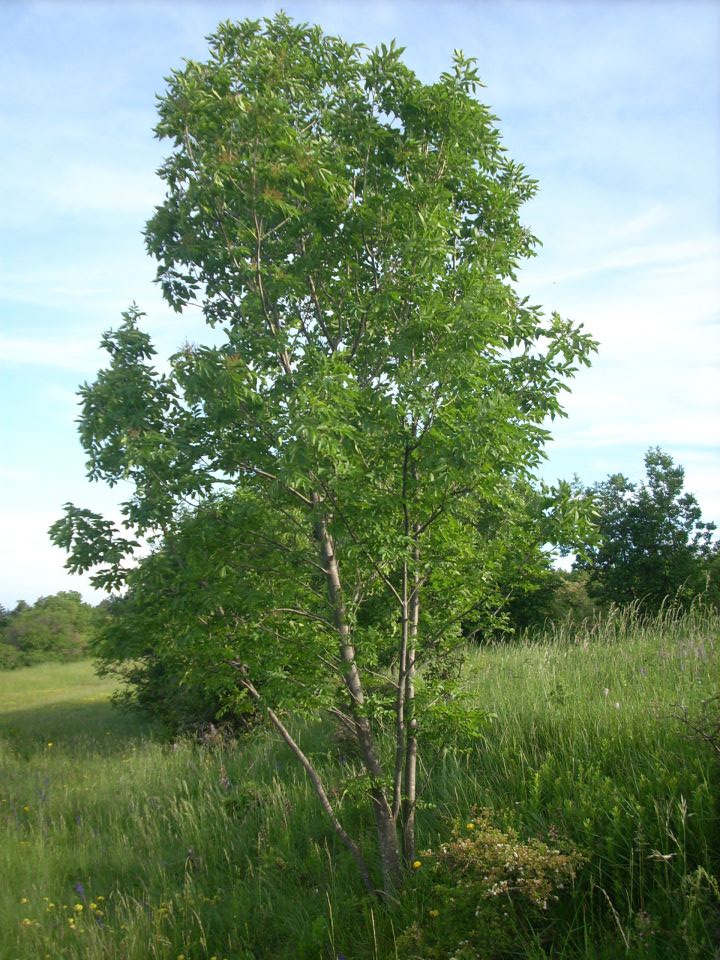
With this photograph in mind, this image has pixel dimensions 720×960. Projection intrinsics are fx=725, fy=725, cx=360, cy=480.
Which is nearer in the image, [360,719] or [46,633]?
[360,719]

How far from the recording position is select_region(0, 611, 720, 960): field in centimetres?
478

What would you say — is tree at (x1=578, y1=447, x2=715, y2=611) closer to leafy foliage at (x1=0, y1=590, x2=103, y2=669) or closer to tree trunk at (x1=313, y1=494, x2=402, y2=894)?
tree trunk at (x1=313, y1=494, x2=402, y2=894)

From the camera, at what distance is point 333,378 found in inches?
201

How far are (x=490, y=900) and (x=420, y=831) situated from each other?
186 centimetres

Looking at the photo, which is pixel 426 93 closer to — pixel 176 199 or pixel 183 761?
pixel 176 199

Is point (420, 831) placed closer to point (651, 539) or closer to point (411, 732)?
point (411, 732)

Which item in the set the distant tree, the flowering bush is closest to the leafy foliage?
the distant tree

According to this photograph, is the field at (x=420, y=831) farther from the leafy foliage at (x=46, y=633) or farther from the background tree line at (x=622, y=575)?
the leafy foliage at (x=46, y=633)

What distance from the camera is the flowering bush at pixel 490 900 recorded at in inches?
178

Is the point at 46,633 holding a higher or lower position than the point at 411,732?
lower

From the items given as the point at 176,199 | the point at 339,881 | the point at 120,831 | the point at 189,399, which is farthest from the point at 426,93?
the point at 120,831

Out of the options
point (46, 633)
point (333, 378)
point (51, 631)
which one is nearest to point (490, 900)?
point (333, 378)

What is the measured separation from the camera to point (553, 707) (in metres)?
7.48

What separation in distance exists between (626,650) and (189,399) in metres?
7.04
